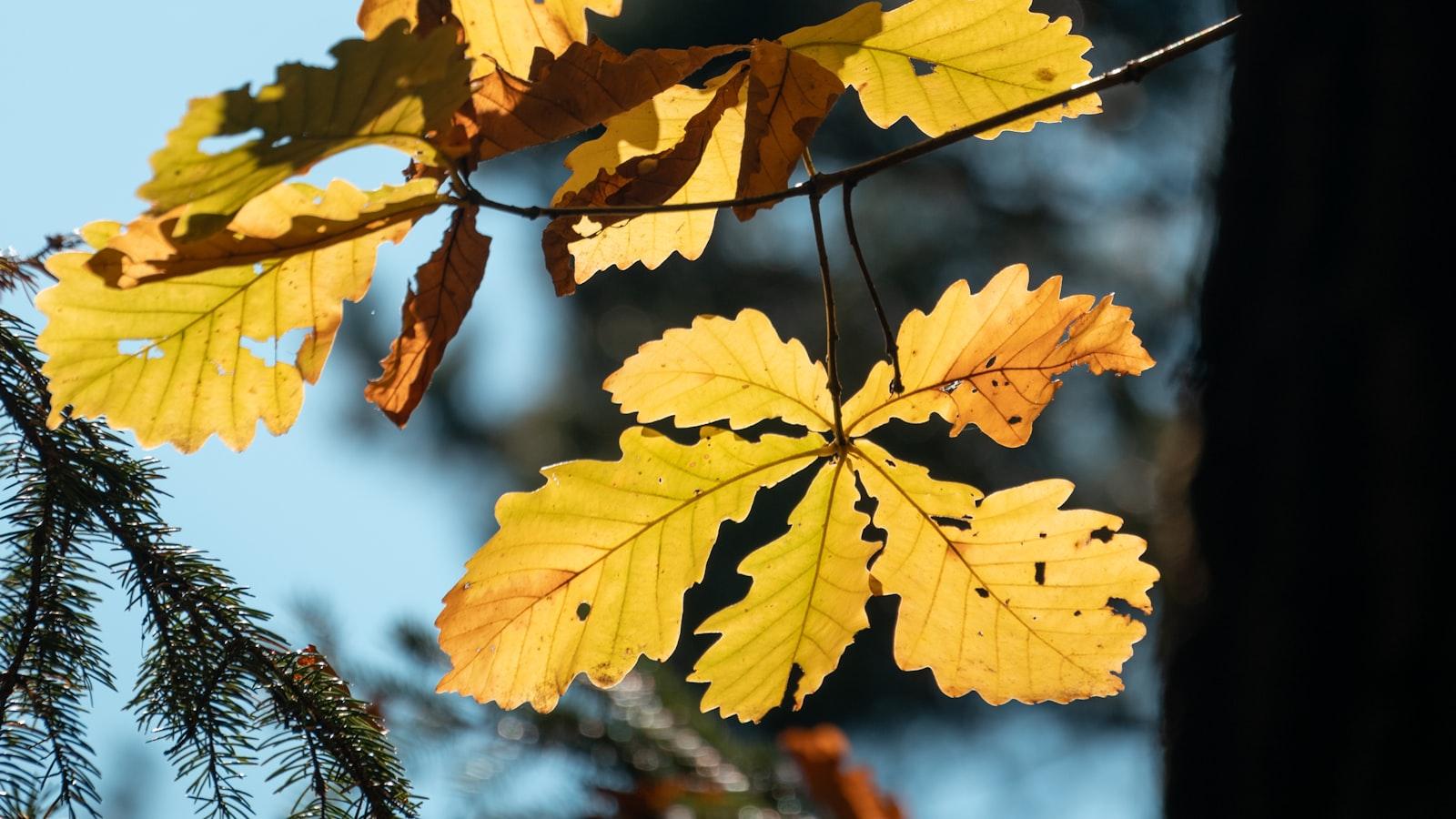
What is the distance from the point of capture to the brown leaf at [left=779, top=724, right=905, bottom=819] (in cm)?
148

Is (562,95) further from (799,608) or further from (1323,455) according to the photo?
(1323,455)

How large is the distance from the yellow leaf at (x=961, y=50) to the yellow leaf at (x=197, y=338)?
43cm

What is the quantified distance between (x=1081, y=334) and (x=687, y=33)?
549cm

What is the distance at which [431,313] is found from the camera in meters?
0.84

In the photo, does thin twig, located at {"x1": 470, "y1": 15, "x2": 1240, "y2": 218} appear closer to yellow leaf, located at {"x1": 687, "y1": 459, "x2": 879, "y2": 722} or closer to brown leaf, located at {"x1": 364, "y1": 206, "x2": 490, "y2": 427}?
brown leaf, located at {"x1": 364, "y1": 206, "x2": 490, "y2": 427}

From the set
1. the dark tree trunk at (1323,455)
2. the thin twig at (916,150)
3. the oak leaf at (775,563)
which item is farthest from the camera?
the dark tree trunk at (1323,455)

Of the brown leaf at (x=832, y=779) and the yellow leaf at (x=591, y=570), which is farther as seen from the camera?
the brown leaf at (x=832, y=779)

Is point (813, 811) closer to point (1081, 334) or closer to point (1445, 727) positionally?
point (1445, 727)

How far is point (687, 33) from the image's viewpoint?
20.0 ft

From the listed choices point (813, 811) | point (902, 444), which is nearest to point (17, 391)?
point (813, 811)

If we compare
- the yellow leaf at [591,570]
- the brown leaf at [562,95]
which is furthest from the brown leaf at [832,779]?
the brown leaf at [562,95]

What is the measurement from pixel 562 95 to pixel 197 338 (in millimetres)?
330

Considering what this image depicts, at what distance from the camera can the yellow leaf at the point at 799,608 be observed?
104cm

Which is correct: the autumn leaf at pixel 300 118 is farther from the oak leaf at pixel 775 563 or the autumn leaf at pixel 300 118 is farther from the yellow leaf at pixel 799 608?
the yellow leaf at pixel 799 608
